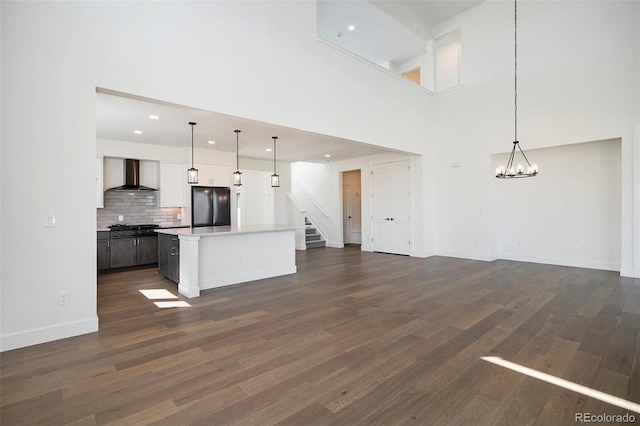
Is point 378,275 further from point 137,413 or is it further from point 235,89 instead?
point 137,413

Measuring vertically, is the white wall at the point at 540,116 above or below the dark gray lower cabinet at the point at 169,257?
above

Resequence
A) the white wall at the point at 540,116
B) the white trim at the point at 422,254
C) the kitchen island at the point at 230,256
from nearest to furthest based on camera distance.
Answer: the kitchen island at the point at 230,256 < the white wall at the point at 540,116 < the white trim at the point at 422,254

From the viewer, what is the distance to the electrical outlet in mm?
3062

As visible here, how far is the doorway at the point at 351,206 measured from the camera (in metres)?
11.0

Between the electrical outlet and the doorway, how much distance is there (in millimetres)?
8563

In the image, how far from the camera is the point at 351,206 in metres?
11.1

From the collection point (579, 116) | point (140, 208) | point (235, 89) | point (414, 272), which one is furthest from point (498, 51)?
point (140, 208)

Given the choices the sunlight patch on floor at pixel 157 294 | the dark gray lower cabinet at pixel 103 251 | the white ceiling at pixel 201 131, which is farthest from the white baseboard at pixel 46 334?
the dark gray lower cabinet at pixel 103 251

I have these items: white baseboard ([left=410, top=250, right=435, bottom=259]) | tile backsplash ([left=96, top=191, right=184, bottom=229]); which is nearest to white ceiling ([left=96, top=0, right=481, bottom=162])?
tile backsplash ([left=96, top=191, right=184, bottom=229])

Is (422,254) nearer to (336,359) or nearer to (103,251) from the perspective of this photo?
(336,359)

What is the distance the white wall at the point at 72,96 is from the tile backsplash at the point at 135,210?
4410mm

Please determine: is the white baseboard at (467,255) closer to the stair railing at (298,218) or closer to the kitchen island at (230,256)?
the stair railing at (298,218)

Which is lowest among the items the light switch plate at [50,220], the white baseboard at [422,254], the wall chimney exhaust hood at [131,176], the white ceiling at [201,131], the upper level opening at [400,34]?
the white baseboard at [422,254]

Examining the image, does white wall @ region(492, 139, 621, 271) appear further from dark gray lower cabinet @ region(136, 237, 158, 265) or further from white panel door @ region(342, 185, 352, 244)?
dark gray lower cabinet @ region(136, 237, 158, 265)
